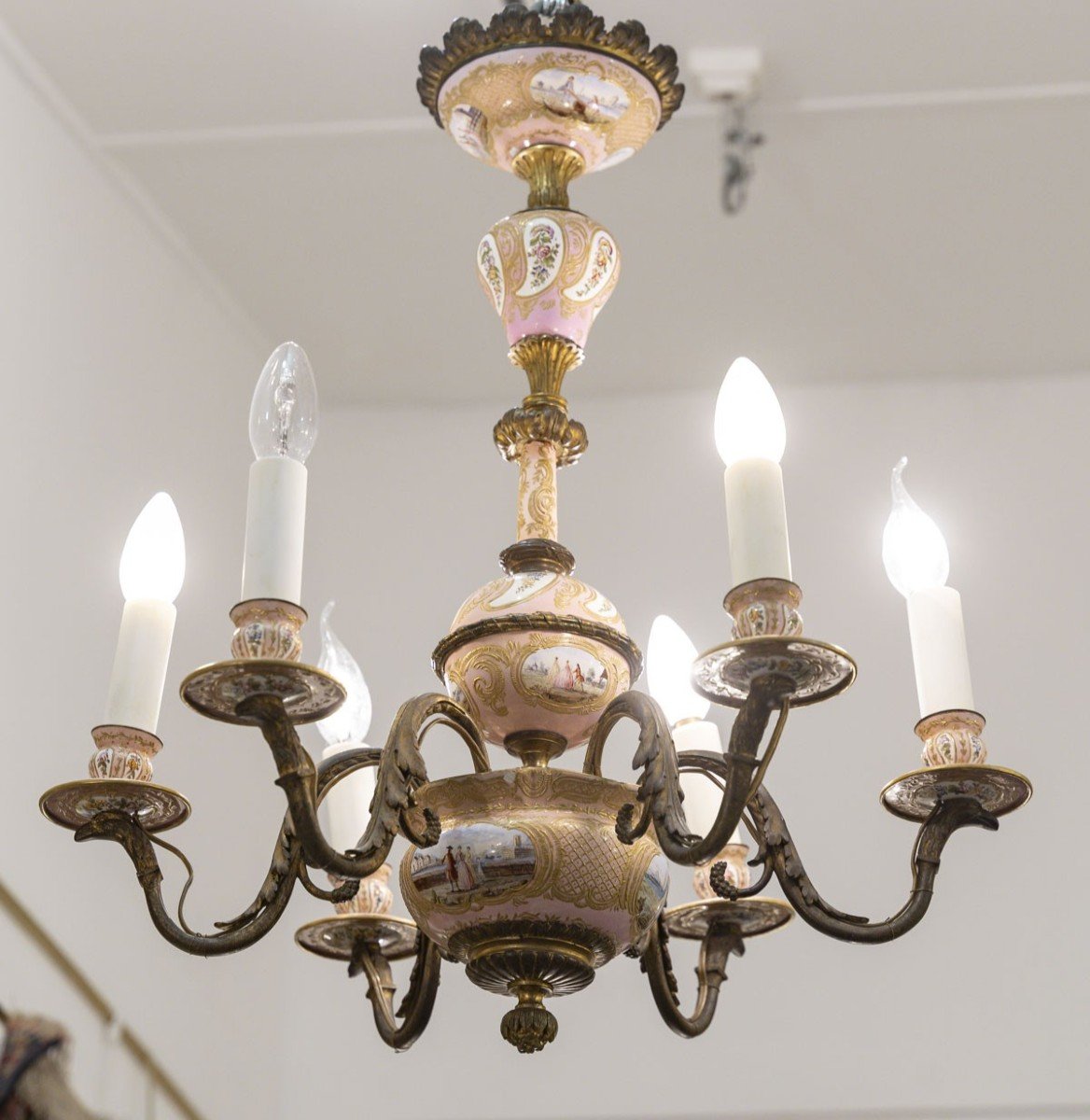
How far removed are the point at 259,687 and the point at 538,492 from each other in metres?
0.37

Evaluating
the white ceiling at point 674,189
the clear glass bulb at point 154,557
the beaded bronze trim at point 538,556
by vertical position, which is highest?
the white ceiling at point 674,189

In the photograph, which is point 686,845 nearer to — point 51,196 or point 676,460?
point 51,196

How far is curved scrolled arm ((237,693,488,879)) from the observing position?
101 centimetres

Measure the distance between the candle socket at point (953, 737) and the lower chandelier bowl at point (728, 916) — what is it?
→ 28cm

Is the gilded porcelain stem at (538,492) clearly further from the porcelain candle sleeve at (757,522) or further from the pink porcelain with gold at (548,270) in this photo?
the porcelain candle sleeve at (757,522)

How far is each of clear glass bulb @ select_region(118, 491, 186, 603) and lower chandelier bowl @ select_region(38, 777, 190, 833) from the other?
5.1 inches

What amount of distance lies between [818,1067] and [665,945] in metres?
1.99

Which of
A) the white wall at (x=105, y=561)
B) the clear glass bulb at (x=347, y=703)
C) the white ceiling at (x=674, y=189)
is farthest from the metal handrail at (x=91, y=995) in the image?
the white ceiling at (x=674, y=189)

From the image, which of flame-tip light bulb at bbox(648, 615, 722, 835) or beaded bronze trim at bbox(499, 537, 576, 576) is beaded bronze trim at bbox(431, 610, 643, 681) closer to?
beaded bronze trim at bbox(499, 537, 576, 576)

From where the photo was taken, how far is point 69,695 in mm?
2725

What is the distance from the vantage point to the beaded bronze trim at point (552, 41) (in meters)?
1.25

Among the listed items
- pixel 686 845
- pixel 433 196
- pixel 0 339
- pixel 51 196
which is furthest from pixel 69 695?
pixel 686 845

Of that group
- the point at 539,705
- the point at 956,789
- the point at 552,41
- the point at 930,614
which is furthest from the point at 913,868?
the point at 552,41

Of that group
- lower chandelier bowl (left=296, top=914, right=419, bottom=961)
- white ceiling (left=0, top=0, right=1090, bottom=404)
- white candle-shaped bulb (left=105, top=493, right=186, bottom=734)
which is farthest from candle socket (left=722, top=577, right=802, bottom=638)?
white ceiling (left=0, top=0, right=1090, bottom=404)
